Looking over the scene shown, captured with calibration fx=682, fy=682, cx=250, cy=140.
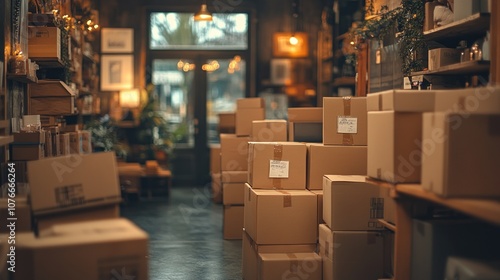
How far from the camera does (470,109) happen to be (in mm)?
3070

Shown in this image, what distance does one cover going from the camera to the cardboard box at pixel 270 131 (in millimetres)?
6023

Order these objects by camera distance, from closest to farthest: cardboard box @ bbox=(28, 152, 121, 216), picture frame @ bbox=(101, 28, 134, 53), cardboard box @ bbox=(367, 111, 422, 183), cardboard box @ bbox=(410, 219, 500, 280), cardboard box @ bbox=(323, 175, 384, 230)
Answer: cardboard box @ bbox=(28, 152, 121, 216) → cardboard box @ bbox=(410, 219, 500, 280) → cardboard box @ bbox=(367, 111, 422, 183) → cardboard box @ bbox=(323, 175, 384, 230) → picture frame @ bbox=(101, 28, 134, 53)

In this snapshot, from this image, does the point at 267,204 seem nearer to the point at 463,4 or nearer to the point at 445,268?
the point at 445,268

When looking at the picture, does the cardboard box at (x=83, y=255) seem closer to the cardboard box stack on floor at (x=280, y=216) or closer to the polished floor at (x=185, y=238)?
the cardboard box stack on floor at (x=280, y=216)

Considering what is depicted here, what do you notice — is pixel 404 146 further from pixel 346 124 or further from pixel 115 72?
pixel 115 72

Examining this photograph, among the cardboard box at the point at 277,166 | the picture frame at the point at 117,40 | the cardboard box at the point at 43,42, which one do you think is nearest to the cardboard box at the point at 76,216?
the cardboard box at the point at 277,166

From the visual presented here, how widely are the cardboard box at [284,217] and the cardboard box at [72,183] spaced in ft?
5.21

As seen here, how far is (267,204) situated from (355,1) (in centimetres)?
571

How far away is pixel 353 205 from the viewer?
4.21m

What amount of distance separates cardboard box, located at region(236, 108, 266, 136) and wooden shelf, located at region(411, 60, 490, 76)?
1.92m

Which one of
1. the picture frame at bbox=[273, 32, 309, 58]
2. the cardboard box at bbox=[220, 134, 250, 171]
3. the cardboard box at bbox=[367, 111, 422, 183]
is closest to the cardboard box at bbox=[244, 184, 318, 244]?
the cardboard box at bbox=[367, 111, 422, 183]

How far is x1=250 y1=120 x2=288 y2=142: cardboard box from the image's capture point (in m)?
6.02

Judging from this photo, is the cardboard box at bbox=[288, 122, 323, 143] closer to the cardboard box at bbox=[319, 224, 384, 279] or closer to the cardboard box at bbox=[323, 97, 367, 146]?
the cardboard box at bbox=[323, 97, 367, 146]

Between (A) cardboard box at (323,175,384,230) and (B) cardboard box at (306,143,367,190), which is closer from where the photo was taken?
(A) cardboard box at (323,175,384,230)
